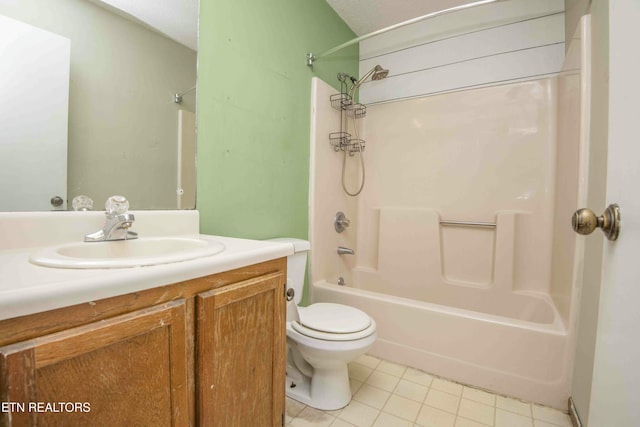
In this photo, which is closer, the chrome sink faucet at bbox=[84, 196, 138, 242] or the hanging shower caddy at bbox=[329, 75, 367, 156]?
the chrome sink faucet at bbox=[84, 196, 138, 242]

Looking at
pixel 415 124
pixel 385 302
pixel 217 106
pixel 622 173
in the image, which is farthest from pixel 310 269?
pixel 622 173

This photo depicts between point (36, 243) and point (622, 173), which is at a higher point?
point (622, 173)

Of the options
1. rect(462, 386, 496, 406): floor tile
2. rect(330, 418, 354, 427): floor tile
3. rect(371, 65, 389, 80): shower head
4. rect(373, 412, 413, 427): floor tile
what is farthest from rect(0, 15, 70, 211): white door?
rect(462, 386, 496, 406): floor tile

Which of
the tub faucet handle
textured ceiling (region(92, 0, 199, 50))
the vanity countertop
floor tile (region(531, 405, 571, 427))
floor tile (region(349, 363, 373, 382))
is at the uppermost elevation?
textured ceiling (region(92, 0, 199, 50))

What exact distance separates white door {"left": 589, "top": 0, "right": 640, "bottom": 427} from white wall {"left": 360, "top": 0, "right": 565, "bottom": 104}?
1.80 metres

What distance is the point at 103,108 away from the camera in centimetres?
98

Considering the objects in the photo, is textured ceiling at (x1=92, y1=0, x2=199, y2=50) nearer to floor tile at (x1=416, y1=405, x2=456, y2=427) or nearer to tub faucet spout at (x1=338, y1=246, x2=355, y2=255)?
tub faucet spout at (x1=338, y1=246, x2=355, y2=255)

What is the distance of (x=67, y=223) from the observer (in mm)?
866

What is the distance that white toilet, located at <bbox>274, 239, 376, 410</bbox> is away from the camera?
48.4 inches

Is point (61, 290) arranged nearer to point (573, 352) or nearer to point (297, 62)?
point (297, 62)

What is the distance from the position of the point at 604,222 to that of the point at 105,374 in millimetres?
898

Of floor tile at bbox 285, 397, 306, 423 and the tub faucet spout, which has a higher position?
the tub faucet spout

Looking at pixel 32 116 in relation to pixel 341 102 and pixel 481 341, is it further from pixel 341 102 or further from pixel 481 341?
pixel 481 341

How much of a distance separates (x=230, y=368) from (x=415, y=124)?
6.88ft
